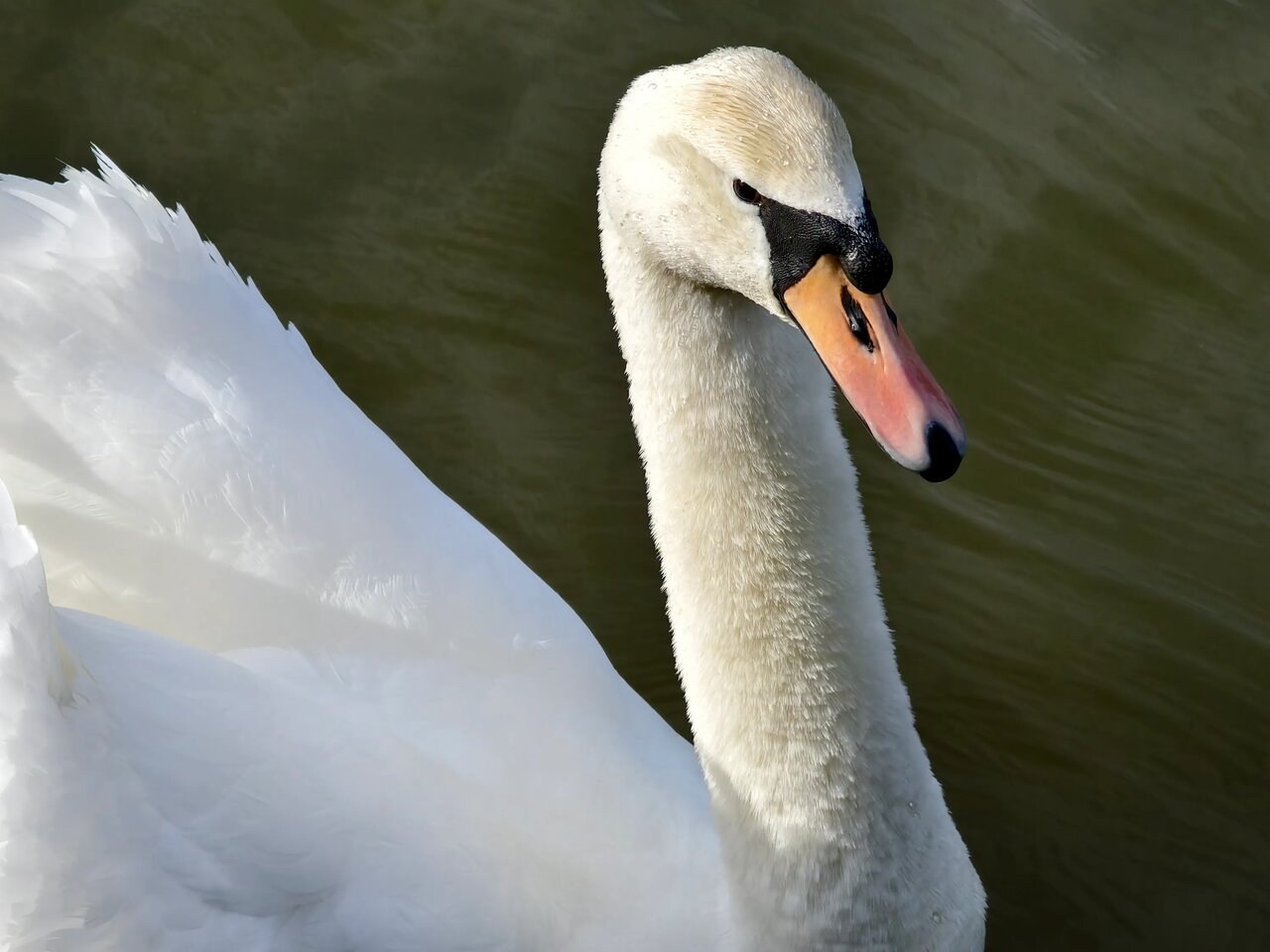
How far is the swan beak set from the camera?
2670mm

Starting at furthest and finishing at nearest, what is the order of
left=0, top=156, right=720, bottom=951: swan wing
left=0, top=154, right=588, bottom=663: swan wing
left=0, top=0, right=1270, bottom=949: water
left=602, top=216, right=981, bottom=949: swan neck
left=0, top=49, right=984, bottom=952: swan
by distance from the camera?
left=0, top=0, right=1270, bottom=949: water, left=0, top=154, right=588, bottom=663: swan wing, left=0, top=156, right=720, bottom=951: swan wing, left=602, top=216, right=981, bottom=949: swan neck, left=0, top=49, right=984, bottom=952: swan

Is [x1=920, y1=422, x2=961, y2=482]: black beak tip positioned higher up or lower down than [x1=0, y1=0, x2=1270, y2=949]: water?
higher up

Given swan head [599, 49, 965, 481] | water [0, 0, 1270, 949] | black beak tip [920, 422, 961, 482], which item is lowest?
water [0, 0, 1270, 949]

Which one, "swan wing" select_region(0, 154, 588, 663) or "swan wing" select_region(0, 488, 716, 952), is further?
"swan wing" select_region(0, 154, 588, 663)

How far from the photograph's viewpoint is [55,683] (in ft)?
10.1

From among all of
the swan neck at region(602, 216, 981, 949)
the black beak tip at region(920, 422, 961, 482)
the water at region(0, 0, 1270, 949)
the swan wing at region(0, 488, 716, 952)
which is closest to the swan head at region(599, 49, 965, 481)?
the black beak tip at region(920, 422, 961, 482)

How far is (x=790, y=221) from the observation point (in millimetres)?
2666

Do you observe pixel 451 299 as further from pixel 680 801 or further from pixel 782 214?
pixel 782 214

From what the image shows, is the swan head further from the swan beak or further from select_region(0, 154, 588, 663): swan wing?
select_region(0, 154, 588, 663): swan wing

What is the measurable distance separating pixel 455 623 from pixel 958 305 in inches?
99.9

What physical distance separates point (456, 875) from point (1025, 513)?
2.54 m

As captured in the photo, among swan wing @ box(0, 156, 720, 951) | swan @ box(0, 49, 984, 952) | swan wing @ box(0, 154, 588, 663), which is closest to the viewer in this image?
swan @ box(0, 49, 984, 952)

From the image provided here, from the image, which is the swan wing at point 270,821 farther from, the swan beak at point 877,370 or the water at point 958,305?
the water at point 958,305

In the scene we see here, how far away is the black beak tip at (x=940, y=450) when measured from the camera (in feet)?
8.73
